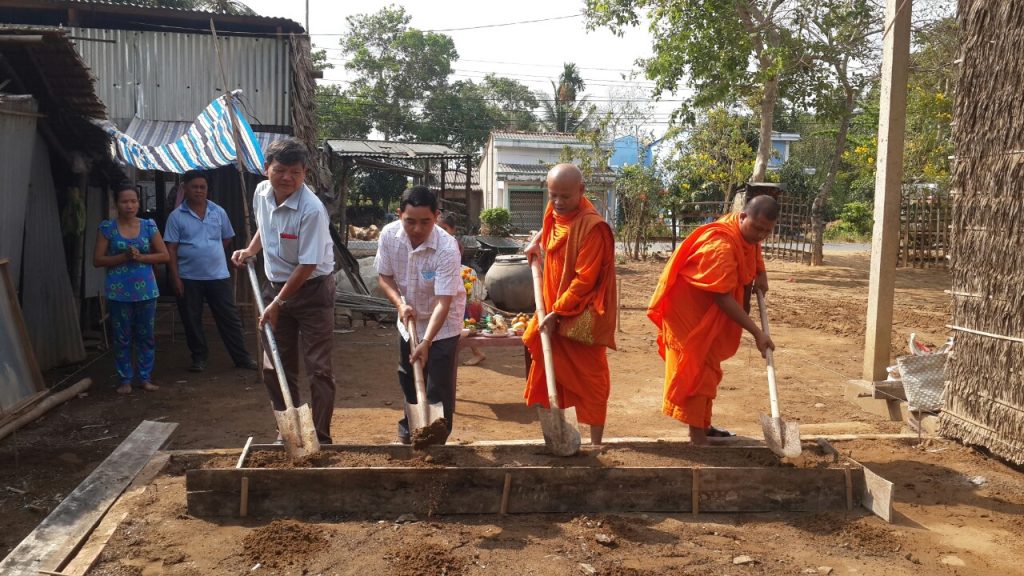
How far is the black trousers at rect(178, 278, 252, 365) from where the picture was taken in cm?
705

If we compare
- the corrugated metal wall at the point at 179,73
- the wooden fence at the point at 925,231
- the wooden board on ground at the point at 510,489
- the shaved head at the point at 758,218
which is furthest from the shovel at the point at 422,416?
the wooden fence at the point at 925,231

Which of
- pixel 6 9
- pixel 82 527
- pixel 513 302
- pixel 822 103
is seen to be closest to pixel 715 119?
pixel 822 103

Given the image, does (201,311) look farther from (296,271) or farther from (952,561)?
(952,561)

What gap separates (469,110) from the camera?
3834 centimetres

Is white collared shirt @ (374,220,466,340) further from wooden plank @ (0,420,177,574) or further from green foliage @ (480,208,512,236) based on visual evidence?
green foliage @ (480,208,512,236)

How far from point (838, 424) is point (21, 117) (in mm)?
6779

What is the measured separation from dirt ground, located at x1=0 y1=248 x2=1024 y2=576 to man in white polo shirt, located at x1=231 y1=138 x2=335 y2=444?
2.76 ft

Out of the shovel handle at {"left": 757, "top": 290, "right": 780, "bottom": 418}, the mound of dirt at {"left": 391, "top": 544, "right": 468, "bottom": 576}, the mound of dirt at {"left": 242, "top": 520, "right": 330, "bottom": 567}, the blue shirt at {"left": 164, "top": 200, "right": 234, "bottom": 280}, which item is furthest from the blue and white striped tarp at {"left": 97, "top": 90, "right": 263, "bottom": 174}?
the mound of dirt at {"left": 391, "top": 544, "right": 468, "bottom": 576}

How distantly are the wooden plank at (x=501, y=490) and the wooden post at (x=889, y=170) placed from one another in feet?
8.32

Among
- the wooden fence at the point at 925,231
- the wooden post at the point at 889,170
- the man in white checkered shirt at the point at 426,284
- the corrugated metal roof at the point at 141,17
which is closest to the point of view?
the man in white checkered shirt at the point at 426,284

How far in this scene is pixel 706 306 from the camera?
15.0ft

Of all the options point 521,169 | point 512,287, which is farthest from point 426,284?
point 521,169

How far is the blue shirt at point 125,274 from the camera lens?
621cm

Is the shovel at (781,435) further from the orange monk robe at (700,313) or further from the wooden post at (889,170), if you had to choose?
the wooden post at (889,170)
